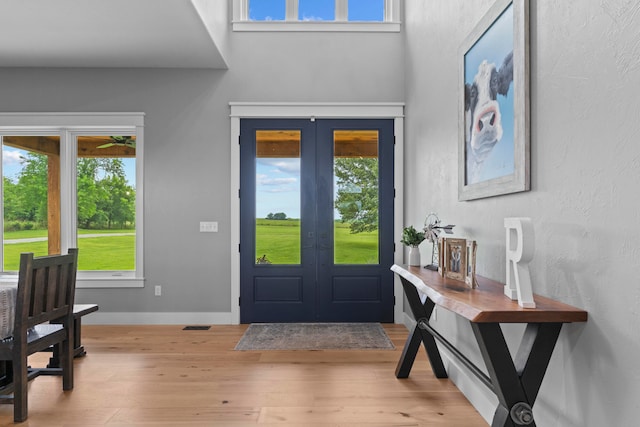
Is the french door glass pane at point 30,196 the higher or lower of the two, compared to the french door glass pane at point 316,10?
lower

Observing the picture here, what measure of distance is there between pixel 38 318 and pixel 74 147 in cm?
276

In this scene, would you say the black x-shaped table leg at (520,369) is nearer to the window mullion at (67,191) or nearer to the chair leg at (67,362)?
the chair leg at (67,362)

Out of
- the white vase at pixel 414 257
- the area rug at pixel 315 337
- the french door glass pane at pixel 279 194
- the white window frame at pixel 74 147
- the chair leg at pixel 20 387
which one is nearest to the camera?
the chair leg at pixel 20 387

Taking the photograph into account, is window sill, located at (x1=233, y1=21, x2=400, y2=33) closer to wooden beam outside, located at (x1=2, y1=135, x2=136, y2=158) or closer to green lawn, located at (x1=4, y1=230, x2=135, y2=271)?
wooden beam outside, located at (x1=2, y1=135, x2=136, y2=158)

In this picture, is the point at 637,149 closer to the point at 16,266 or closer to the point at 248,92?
the point at 248,92

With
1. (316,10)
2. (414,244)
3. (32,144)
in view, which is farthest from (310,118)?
(32,144)

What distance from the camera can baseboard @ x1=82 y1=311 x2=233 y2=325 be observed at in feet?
15.6

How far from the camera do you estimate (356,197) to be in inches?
191

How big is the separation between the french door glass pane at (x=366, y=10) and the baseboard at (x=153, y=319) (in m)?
3.65

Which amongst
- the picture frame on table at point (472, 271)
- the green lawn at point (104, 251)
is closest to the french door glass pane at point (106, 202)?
the green lawn at point (104, 251)

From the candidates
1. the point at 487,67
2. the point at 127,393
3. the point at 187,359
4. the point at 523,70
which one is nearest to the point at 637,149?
the point at 523,70

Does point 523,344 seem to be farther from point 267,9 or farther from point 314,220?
point 267,9

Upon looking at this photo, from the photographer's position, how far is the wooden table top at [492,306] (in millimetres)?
1621

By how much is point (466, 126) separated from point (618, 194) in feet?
4.86
